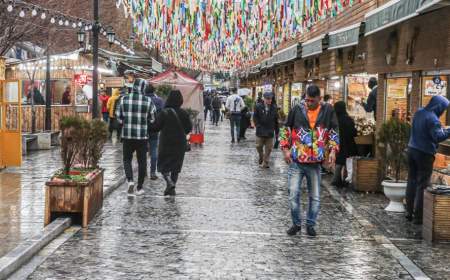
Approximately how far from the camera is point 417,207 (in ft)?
36.3

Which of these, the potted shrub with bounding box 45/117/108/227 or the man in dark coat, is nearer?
the potted shrub with bounding box 45/117/108/227

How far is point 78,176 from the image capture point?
10836 mm

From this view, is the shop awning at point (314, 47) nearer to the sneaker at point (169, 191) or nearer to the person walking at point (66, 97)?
the sneaker at point (169, 191)

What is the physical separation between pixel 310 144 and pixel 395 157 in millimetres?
3085

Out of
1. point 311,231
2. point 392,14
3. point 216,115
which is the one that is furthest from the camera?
point 216,115

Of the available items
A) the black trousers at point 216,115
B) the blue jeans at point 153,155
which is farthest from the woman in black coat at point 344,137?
the black trousers at point 216,115

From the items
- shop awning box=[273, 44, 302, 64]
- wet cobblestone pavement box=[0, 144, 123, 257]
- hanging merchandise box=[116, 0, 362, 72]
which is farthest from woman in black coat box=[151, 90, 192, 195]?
shop awning box=[273, 44, 302, 64]

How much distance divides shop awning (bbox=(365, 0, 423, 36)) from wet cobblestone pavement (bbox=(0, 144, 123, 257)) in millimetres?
5831

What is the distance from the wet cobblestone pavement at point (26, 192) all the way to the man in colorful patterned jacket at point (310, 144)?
131 inches

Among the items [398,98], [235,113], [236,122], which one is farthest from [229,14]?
[398,98]

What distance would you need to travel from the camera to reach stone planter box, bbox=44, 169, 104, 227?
10.2 metres

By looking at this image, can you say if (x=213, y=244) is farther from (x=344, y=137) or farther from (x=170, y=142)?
(x=344, y=137)

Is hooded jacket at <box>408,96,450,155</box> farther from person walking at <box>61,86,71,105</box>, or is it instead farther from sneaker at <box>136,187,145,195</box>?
person walking at <box>61,86,71,105</box>

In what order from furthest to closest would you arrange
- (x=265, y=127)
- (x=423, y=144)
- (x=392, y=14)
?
1. (x=265, y=127)
2. (x=392, y=14)
3. (x=423, y=144)
